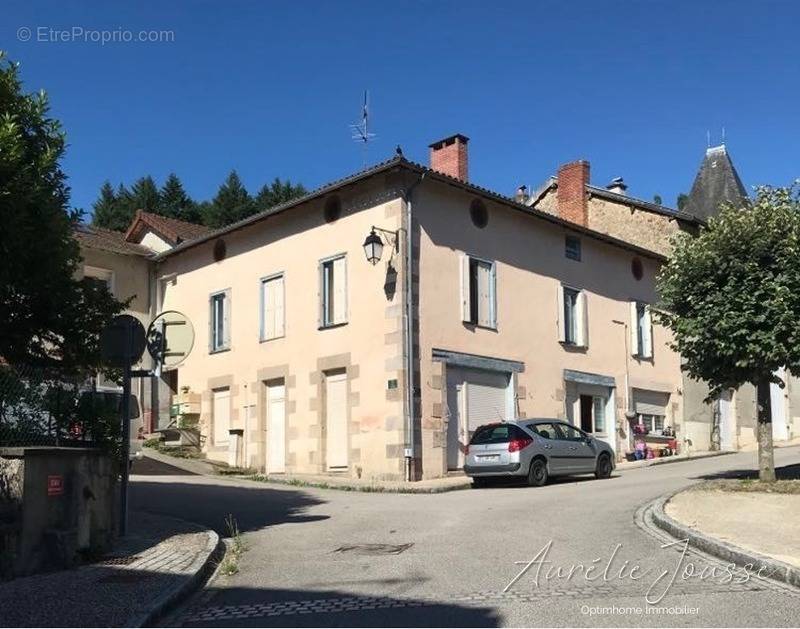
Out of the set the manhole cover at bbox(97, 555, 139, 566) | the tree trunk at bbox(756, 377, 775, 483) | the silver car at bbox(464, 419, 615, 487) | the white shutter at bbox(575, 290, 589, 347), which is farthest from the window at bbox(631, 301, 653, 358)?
the manhole cover at bbox(97, 555, 139, 566)

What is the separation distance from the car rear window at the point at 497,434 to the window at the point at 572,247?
796 cm

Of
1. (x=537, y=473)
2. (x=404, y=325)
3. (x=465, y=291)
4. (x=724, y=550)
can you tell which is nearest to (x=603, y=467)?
(x=537, y=473)

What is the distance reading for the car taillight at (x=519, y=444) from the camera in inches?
662

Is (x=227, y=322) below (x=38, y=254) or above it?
above

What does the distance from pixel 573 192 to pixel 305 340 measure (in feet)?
41.0

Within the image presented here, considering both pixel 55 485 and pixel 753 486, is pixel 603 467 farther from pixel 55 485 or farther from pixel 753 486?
pixel 55 485

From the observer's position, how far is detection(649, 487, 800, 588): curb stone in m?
7.32

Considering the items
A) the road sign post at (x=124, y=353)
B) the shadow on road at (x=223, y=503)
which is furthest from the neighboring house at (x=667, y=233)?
the road sign post at (x=124, y=353)

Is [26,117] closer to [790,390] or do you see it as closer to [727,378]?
[727,378]

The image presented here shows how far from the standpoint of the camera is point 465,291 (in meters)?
20.4

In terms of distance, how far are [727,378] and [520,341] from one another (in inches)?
302

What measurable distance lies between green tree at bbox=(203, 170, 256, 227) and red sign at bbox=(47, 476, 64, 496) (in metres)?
45.2

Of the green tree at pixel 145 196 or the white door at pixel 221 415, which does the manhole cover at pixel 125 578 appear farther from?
A: the green tree at pixel 145 196

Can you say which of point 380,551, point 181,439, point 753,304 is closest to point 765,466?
point 753,304
